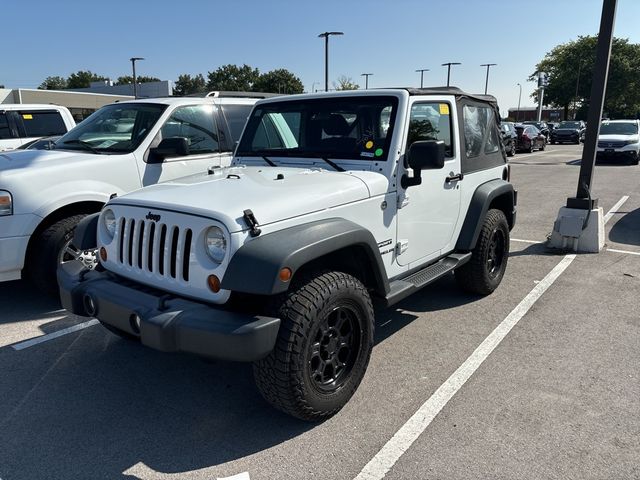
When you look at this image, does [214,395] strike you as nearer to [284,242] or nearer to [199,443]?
[199,443]

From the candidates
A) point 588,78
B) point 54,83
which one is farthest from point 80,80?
point 588,78

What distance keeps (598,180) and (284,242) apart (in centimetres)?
1402

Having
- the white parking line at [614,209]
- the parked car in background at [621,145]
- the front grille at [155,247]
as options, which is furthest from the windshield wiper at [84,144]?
the parked car in background at [621,145]

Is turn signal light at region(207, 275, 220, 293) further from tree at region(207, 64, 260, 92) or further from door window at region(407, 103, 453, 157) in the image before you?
tree at region(207, 64, 260, 92)

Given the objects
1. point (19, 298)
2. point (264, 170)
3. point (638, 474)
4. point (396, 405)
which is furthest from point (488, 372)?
point (19, 298)

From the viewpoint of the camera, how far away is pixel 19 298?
5199mm

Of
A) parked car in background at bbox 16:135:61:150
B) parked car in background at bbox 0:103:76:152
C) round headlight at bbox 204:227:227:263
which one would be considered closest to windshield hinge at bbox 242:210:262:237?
round headlight at bbox 204:227:227:263

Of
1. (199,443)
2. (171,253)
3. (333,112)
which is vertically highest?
(333,112)

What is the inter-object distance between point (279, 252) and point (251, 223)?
0.23m

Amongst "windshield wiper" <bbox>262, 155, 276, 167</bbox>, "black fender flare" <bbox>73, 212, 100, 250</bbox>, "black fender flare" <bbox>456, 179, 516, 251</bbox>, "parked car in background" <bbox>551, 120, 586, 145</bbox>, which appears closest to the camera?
"black fender flare" <bbox>73, 212, 100, 250</bbox>

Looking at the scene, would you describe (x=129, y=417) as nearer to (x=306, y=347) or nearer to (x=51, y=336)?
(x=306, y=347)

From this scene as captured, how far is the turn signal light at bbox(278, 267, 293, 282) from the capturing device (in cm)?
252

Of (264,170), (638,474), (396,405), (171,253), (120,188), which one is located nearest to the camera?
(638,474)

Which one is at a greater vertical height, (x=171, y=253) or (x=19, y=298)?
(x=171, y=253)
